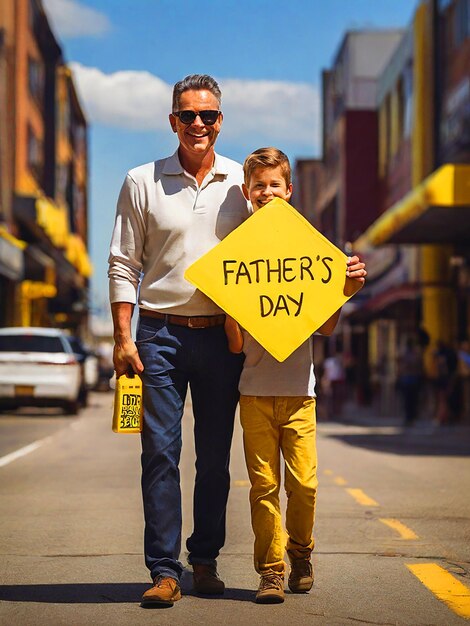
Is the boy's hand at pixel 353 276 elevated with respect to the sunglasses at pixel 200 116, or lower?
lower

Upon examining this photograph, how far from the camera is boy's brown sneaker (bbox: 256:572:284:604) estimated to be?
6.01 meters

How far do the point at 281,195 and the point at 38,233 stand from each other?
145 ft

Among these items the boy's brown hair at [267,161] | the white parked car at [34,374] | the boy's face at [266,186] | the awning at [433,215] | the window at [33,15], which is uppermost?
the window at [33,15]

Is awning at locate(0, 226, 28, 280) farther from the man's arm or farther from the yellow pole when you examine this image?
the man's arm

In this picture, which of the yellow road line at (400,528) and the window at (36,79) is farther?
the window at (36,79)

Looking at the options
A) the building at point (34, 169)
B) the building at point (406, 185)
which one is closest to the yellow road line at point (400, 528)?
the building at point (406, 185)

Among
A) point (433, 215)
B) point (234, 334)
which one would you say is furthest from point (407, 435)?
point (234, 334)

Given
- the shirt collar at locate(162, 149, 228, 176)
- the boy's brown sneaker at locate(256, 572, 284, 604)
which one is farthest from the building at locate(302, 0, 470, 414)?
the boy's brown sneaker at locate(256, 572, 284, 604)

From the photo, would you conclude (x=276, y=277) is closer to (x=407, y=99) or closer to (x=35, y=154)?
(x=407, y=99)

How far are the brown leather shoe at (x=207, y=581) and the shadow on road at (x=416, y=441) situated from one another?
11.0 meters

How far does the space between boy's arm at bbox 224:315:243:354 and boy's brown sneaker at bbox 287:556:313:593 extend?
961mm

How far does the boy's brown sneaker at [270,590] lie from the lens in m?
6.01

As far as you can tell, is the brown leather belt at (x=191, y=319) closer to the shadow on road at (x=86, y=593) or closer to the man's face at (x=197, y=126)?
the man's face at (x=197, y=126)

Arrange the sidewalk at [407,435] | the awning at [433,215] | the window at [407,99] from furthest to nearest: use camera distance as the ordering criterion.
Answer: the window at [407,99] < the awning at [433,215] < the sidewalk at [407,435]
